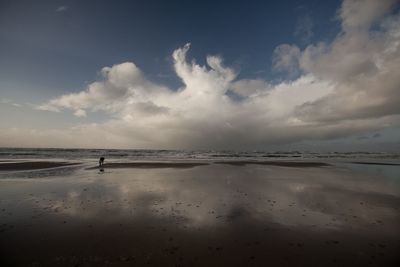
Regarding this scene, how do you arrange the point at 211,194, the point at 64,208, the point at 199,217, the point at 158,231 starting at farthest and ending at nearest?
the point at 211,194, the point at 64,208, the point at 199,217, the point at 158,231

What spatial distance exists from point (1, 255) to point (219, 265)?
6.17m

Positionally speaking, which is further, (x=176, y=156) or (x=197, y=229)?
(x=176, y=156)

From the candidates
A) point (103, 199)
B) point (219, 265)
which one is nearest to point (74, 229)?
point (103, 199)

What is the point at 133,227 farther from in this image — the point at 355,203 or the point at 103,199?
the point at 355,203

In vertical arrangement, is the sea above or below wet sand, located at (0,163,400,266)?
above

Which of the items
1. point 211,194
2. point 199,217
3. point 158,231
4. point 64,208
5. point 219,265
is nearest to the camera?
point 219,265

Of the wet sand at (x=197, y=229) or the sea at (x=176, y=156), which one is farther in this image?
the sea at (x=176, y=156)

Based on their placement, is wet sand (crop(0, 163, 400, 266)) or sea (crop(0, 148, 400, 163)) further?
sea (crop(0, 148, 400, 163))

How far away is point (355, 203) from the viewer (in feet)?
36.5

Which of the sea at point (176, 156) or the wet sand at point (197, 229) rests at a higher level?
the sea at point (176, 156)

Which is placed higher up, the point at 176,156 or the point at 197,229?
the point at 176,156

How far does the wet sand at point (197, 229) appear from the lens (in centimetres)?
564

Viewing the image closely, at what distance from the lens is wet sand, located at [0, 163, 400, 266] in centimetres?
564

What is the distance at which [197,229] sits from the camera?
7488mm
